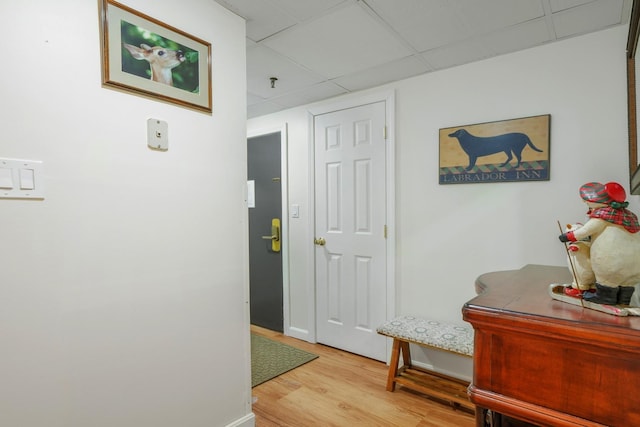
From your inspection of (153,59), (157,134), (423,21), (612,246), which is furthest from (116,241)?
(423,21)

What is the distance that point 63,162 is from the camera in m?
1.21

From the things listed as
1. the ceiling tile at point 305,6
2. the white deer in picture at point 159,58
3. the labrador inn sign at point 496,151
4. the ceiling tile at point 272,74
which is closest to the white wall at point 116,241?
the white deer in picture at point 159,58

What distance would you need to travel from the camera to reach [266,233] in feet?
11.3

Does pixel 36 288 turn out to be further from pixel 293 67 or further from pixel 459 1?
pixel 459 1

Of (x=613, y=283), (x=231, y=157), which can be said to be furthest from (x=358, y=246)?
(x=613, y=283)

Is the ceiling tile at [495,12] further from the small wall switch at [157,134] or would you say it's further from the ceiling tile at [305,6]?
the small wall switch at [157,134]

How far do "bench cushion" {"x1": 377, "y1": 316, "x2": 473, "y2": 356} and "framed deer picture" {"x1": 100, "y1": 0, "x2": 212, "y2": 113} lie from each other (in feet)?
5.73

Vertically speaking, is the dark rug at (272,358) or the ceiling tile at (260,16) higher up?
the ceiling tile at (260,16)

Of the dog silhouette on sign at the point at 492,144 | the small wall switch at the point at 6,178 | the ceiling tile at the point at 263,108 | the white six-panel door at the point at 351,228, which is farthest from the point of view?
the ceiling tile at the point at 263,108

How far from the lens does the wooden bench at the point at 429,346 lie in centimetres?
203

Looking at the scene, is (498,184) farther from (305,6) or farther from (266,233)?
(266,233)

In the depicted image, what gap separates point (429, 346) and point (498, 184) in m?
1.09

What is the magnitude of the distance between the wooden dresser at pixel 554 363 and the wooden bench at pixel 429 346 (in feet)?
3.56

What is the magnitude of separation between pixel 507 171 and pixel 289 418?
197cm
